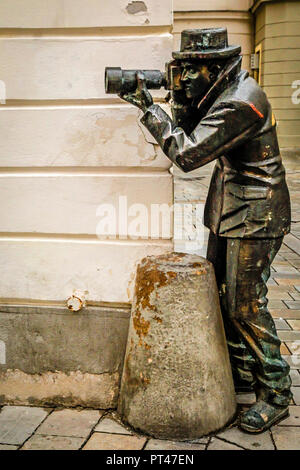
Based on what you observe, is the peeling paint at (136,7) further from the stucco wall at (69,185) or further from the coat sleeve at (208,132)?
the coat sleeve at (208,132)

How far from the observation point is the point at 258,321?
3.38 metres

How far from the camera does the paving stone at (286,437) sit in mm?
3209

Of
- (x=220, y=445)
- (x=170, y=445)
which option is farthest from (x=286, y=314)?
(x=170, y=445)

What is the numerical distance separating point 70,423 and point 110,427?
0.26 m


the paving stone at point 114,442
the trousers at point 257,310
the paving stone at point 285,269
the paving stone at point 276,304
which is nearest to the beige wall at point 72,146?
the trousers at point 257,310

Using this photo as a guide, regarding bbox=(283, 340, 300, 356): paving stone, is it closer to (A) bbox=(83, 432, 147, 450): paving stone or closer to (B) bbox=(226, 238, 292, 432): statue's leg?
(B) bbox=(226, 238, 292, 432): statue's leg

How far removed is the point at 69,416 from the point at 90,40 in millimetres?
2321

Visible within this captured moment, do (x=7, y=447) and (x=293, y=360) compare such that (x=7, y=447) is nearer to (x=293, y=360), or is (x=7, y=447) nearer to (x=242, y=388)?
(x=242, y=388)

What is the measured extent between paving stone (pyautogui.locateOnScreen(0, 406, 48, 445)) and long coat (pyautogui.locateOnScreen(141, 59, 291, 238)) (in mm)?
1605

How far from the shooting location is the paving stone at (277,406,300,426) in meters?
3.46

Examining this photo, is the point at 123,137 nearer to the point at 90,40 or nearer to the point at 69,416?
the point at 90,40

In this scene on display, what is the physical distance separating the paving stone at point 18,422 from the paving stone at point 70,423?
7cm

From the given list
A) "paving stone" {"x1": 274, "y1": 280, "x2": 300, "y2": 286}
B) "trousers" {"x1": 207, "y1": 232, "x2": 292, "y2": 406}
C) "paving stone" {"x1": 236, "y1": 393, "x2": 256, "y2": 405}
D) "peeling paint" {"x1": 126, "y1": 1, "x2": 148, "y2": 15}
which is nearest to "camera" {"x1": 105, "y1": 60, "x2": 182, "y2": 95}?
"peeling paint" {"x1": 126, "y1": 1, "x2": 148, "y2": 15}
